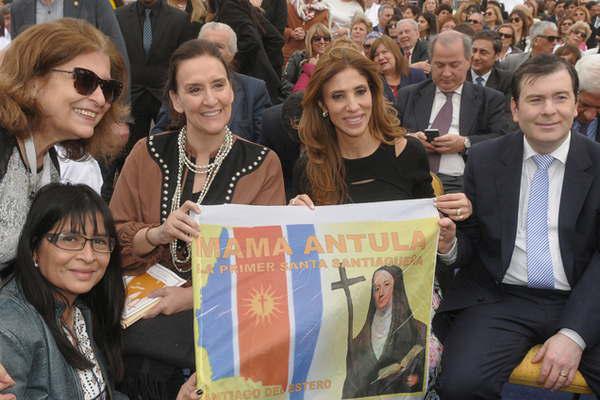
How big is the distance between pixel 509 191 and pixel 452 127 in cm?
233

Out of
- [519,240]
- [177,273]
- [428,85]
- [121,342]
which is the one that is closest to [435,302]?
[519,240]

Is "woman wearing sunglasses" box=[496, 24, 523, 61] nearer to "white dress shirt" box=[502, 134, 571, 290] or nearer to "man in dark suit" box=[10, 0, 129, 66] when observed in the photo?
"man in dark suit" box=[10, 0, 129, 66]

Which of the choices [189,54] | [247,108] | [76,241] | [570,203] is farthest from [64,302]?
[247,108]

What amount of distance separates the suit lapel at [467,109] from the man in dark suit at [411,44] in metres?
3.93

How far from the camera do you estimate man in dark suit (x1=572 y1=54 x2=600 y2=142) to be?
4.45 metres

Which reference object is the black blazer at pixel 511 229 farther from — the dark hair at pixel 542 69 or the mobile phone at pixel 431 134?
the mobile phone at pixel 431 134

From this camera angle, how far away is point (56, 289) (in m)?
2.79

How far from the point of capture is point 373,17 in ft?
47.6

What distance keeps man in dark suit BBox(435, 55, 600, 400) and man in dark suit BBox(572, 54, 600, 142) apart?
110cm

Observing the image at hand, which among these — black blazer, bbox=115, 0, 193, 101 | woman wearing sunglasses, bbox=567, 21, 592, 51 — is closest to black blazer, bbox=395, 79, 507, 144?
black blazer, bbox=115, 0, 193, 101

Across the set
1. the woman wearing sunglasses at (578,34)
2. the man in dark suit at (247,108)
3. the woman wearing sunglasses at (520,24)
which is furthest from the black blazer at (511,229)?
the woman wearing sunglasses at (520,24)

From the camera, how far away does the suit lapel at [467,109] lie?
5.66 metres

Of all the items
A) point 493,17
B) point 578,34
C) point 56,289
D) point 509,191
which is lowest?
point 56,289

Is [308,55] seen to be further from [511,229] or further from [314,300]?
[314,300]
